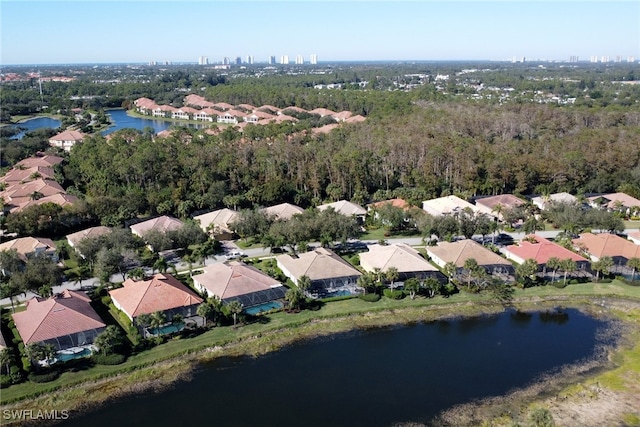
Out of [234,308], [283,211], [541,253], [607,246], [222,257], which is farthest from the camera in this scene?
[283,211]

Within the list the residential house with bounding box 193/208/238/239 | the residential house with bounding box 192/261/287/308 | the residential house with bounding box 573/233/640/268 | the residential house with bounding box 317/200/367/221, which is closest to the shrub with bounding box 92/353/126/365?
the residential house with bounding box 192/261/287/308

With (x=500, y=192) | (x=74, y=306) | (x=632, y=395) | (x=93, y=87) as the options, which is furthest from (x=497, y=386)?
(x=93, y=87)

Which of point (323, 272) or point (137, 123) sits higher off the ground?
point (137, 123)

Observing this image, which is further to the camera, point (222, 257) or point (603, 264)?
point (222, 257)

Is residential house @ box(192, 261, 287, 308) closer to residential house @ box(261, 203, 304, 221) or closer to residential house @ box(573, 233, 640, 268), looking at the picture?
residential house @ box(261, 203, 304, 221)

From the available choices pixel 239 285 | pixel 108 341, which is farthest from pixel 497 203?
pixel 108 341

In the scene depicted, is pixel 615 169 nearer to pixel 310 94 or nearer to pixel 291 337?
pixel 291 337

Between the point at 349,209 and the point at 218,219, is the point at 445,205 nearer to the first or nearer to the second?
the point at 349,209
